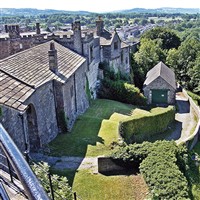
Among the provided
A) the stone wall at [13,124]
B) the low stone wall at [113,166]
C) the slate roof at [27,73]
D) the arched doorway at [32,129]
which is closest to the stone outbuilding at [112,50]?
the slate roof at [27,73]

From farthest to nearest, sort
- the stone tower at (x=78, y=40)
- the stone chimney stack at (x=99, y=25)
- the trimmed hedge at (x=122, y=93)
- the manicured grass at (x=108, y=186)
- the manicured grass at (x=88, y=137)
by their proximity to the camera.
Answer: the stone chimney stack at (x=99, y=25), the trimmed hedge at (x=122, y=93), the stone tower at (x=78, y=40), the manicured grass at (x=88, y=137), the manicured grass at (x=108, y=186)

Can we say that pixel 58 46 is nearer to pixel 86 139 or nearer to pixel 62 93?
pixel 62 93

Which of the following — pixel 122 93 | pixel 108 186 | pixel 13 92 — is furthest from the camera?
pixel 122 93

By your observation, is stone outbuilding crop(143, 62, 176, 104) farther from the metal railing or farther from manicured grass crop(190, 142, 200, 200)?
the metal railing

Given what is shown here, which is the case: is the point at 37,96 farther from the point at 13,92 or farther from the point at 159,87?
the point at 159,87

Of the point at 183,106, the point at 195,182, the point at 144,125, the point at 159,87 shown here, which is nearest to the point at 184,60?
the point at 183,106

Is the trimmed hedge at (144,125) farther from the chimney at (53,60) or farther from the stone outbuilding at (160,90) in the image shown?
the stone outbuilding at (160,90)
